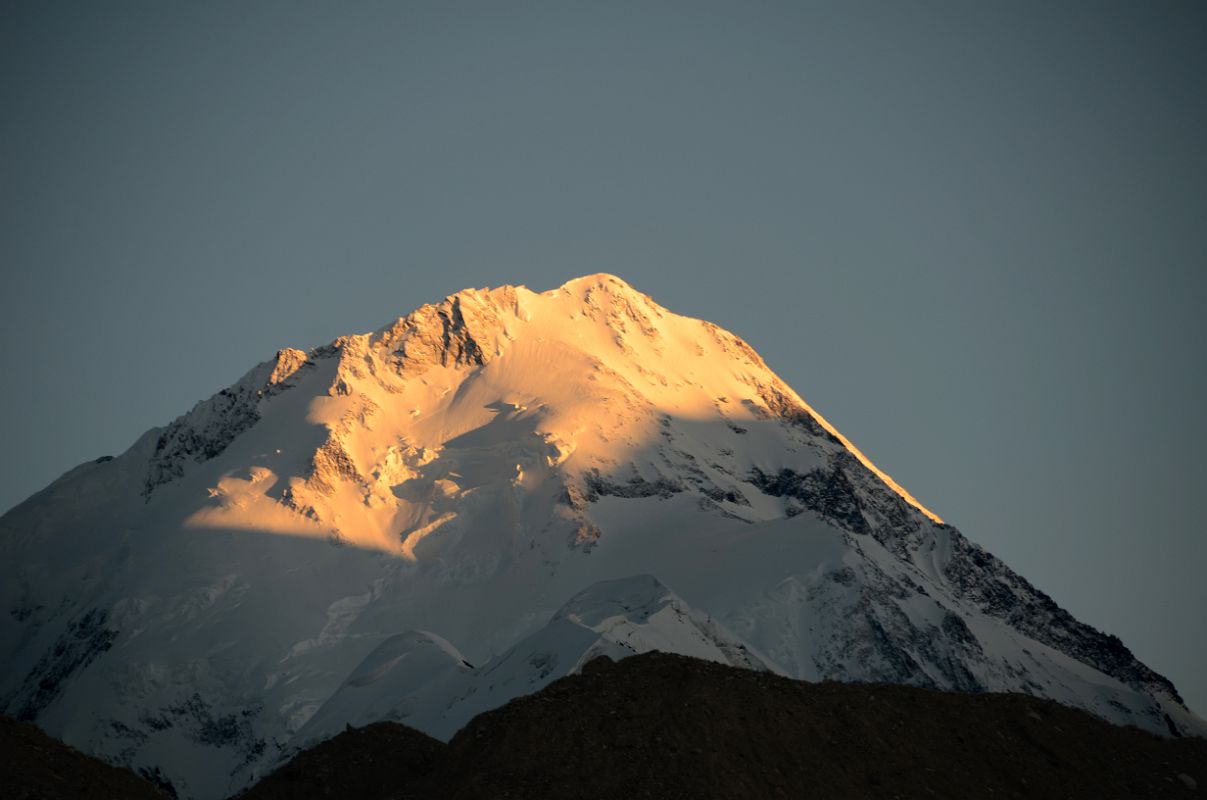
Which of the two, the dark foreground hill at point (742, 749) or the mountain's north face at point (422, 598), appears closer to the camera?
the dark foreground hill at point (742, 749)

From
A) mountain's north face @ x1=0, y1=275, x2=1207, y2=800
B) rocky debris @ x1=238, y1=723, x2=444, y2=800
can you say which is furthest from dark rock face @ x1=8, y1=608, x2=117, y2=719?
rocky debris @ x1=238, y1=723, x2=444, y2=800

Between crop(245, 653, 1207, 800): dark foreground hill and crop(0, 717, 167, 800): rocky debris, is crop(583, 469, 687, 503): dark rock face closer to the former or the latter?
crop(245, 653, 1207, 800): dark foreground hill

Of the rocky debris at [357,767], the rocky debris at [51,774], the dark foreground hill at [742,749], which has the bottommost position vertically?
the dark foreground hill at [742,749]

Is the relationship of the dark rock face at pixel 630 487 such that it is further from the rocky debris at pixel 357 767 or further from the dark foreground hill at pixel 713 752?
the dark foreground hill at pixel 713 752

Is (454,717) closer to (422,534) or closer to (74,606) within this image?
(422,534)

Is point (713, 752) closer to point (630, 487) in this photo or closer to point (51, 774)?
point (51, 774)

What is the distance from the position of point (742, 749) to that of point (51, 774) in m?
20.9

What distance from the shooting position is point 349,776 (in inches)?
2138

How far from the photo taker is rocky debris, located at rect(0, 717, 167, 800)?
1764 inches

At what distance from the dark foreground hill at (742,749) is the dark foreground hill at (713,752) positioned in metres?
0.06

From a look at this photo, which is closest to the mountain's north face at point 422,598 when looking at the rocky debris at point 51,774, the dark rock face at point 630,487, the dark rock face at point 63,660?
the dark rock face at point 630,487

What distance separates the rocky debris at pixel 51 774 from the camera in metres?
44.8

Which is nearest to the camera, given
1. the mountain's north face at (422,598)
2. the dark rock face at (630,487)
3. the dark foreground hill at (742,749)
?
the dark foreground hill at (742,749)

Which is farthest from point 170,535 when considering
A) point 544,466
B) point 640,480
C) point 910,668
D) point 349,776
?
point 349,776
